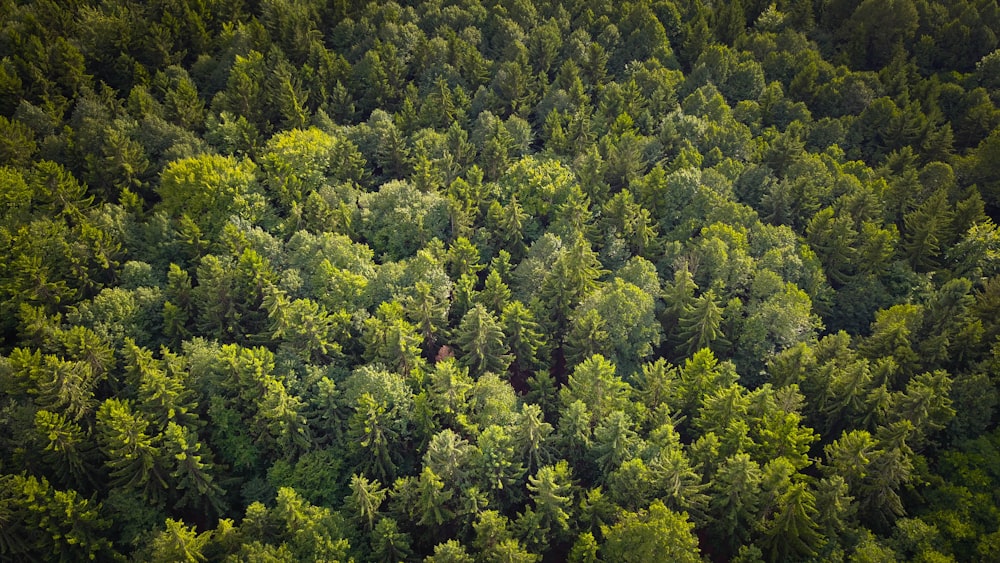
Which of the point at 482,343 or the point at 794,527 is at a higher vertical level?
the point at 794,527

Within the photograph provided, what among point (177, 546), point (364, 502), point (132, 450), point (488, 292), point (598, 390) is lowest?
point (132, 450)

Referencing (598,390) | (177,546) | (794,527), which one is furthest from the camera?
(598,390)

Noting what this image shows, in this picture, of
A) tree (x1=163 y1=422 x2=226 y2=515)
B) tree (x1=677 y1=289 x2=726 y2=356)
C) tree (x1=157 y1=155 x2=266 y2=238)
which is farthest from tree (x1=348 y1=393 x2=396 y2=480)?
tree (x1=677 y1=289 x2=726 y2=356)

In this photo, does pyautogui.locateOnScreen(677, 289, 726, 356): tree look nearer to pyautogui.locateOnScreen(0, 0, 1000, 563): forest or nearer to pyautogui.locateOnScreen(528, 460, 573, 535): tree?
pyautogui.locateOnScreen(0, 0, 1000, 563): forest

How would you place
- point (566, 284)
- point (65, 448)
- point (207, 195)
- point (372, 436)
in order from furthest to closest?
1. point (207, 195)
2. point (566, 284)
3. point (372, 436)
4. point (65, 448)

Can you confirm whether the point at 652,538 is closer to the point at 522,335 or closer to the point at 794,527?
the point at 794,527

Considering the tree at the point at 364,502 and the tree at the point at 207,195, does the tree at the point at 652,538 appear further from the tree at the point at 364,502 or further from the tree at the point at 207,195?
the tree at the point at 207,195

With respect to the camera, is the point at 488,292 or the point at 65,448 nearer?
the point at 65,448

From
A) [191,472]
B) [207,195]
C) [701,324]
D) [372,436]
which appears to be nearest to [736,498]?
[701,324]

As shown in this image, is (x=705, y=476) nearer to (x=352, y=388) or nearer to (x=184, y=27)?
(x=352, y=388)
